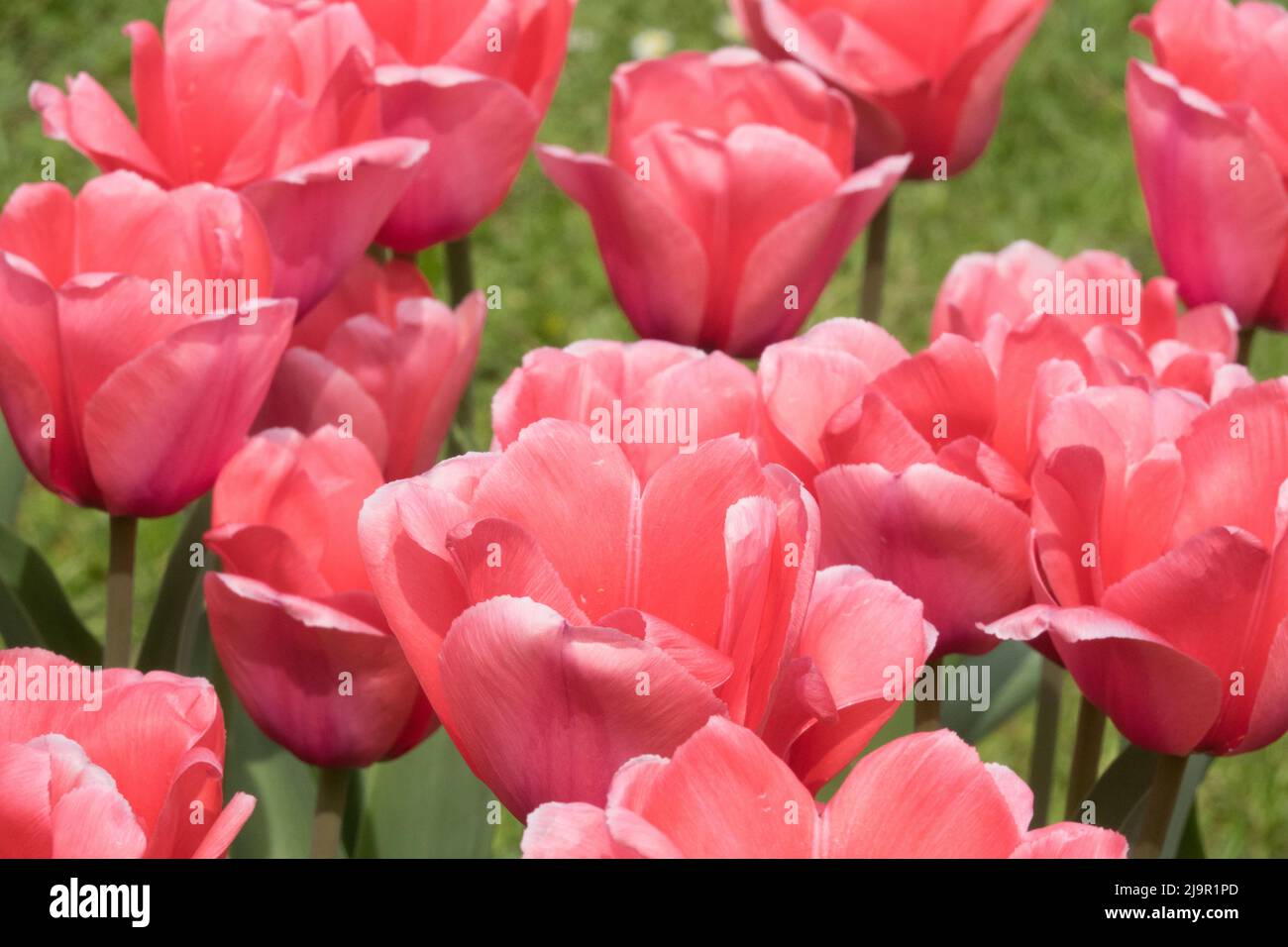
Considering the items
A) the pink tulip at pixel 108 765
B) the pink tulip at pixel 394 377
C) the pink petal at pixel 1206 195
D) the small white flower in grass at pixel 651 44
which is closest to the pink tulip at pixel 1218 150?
the pink petal at pixel 1206 195

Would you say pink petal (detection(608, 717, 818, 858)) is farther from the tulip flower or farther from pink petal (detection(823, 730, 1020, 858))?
the tulip flower

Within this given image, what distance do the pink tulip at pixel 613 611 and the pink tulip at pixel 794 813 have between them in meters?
0.04

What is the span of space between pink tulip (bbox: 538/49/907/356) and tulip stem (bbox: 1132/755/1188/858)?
357 mm

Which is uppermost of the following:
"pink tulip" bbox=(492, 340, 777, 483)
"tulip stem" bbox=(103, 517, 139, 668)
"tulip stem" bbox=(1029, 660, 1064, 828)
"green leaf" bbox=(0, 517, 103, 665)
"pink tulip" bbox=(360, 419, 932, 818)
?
"pink tulip" bbox=(492, 340, 777, 483)

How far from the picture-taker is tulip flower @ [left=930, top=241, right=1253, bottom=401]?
778mm

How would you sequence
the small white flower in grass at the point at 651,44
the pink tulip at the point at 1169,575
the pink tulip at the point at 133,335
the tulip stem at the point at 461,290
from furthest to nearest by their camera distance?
the small white flower in grass at the point at 651,44, the tulip stem at the point at 461,290, the pink tulip at the point at 133,335, the pink tulip at the point at 1169,575

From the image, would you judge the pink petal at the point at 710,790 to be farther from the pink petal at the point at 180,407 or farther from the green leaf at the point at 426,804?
the green leaf at the point at 426,804

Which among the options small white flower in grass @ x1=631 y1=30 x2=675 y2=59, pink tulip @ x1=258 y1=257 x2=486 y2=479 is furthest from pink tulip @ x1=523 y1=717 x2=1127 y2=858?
small white flower in grass @ x1=631 y1=30 x2=675 y2=59

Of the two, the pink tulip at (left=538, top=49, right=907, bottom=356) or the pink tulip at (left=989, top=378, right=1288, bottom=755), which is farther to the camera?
the pink tulip at (left=538, top=49, right=907, bottom=356)

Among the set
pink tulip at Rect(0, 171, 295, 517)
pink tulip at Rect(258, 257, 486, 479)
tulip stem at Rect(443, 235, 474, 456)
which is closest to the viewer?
pink tulip at Rect(0, 171, 295, 517)

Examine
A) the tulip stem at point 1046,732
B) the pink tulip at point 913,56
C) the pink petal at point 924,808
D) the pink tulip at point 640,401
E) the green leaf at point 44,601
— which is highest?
the pink tulip at point 913,56

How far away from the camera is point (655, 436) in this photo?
683 mm

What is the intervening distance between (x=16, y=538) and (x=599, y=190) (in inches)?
14.9

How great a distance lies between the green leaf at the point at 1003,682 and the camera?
110 centimetres
